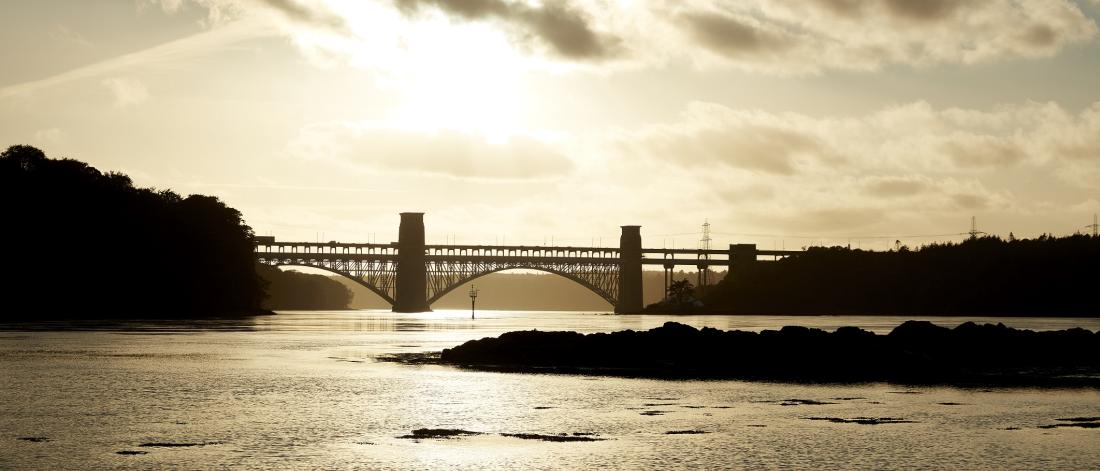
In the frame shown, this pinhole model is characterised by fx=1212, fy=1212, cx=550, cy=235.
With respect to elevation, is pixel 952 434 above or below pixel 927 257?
below

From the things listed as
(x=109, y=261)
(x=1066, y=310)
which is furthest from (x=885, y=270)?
(x=109, y=261)

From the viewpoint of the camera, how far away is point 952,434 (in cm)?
2242

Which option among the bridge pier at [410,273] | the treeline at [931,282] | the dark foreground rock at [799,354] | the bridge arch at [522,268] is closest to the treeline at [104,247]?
the bridge arch at [522,268]

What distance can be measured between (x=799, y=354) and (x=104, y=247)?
8191 cm

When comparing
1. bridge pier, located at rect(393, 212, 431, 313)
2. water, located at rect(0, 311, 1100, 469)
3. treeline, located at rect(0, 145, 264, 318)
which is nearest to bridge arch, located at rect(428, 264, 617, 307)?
bridge pier, located at rect(393, 212, 431, 313)

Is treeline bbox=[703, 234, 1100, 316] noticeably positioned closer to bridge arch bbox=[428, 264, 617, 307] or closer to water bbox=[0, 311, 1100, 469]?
bridge arch bbox=[428, 264, 617, 307]

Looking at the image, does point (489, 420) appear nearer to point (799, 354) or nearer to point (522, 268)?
point (799, 354)

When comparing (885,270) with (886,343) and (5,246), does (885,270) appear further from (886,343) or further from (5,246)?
(886,343)

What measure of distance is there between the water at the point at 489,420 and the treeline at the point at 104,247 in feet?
226

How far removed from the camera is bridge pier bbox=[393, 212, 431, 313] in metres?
193

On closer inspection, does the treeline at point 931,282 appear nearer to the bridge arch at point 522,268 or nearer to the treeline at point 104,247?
the bridge arch at point 522,268

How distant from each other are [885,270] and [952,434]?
532 feet

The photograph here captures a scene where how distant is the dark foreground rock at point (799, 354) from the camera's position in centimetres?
4159

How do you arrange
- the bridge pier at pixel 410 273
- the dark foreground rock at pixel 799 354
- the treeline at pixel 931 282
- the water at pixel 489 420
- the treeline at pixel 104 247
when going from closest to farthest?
the water at pixel 489 420, the dark foreground rock at pixel 799 354, the treeline at pixel 104 247, the treeline at pixel 931 282, the bridge pier at pixel 410 273
